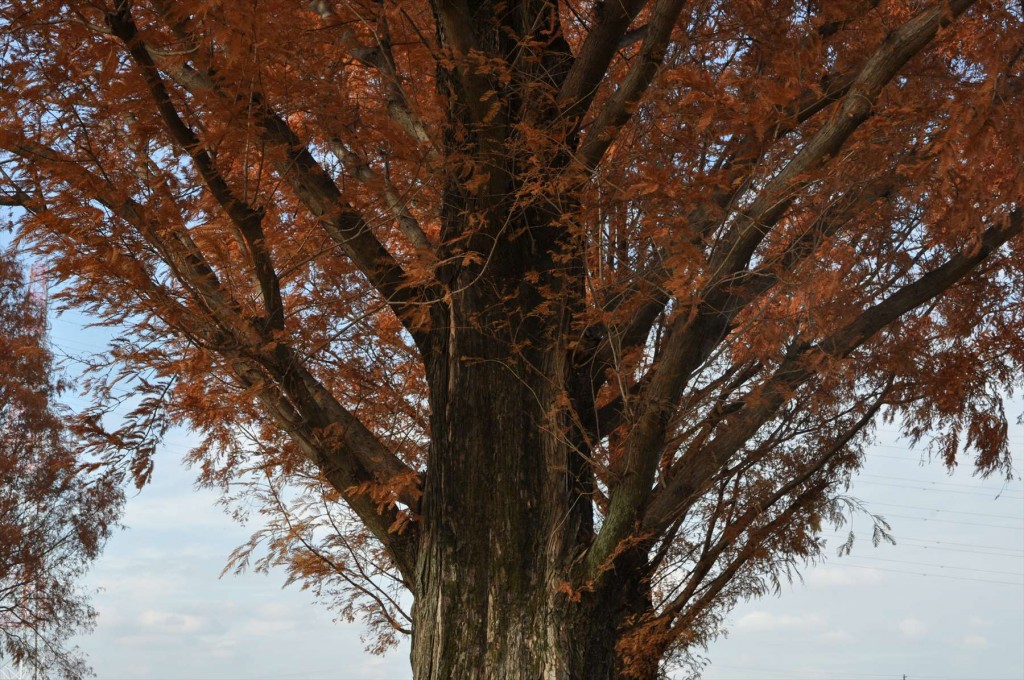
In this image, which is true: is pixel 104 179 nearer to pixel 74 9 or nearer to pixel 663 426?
pixel 74 9

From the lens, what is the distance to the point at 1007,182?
4113 mm

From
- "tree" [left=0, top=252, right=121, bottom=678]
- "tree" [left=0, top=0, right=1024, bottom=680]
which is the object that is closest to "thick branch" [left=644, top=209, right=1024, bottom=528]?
"tree" [left=0, top=0, right=1024, bottom=680]

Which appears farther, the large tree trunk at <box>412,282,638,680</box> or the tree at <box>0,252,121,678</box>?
the tree at <box>0,252,121,678</box>

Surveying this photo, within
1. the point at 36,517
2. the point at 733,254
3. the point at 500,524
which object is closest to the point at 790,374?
the point at 733,254

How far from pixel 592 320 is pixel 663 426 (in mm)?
668

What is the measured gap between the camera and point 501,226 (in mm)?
4523

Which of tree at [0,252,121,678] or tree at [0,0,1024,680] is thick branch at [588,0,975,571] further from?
tree at [0,252,121,678]

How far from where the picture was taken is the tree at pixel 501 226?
3520 mm

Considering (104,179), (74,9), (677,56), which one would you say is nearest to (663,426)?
(677,56)

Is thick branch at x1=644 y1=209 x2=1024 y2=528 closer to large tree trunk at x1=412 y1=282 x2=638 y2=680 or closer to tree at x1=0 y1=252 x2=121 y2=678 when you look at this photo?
large tree trunk at x1=412 y1=282 x2=638 y2=680

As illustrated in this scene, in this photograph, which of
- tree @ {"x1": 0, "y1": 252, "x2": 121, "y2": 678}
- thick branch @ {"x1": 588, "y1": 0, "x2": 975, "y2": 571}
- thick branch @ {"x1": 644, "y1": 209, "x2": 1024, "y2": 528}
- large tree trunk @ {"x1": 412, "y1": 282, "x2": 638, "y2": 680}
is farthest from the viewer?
tree @ {"x1": 0, "y1": 252, "x2": 121, "y2": 678}

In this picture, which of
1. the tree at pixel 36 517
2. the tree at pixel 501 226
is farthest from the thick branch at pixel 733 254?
the tree at pixel 36 517

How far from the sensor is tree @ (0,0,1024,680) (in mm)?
3520

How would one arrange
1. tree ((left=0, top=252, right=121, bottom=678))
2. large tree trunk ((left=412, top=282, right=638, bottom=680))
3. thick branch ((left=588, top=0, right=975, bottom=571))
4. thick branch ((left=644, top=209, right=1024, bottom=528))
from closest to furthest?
thick branch ((left=588, top=0, right=975, bottom=571)), large tree trunk ((left=412, top=282, right=638, bottom=680)), thick branch ((left=644, top=209, right=1024, bottom=528)), tree ((left=0, top=252, right=121, bottom=678))
